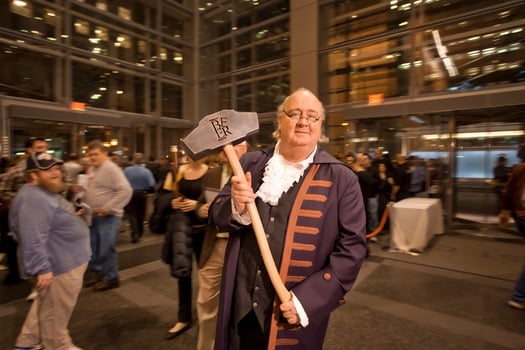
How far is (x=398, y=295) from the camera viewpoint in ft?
13.0

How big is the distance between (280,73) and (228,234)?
33.1ft

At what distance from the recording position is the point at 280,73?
11.5 metres

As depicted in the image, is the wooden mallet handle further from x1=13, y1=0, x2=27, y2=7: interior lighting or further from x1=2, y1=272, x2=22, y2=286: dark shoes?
x1=13, y1=0, x2=27, y2=7: interior lighting

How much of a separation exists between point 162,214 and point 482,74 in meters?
7.66

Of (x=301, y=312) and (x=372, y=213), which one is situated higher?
(x=301, y=312)

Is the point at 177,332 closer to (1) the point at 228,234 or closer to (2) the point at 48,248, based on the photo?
(2) the point at 48,248

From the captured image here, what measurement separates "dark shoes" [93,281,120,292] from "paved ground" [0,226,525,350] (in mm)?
90

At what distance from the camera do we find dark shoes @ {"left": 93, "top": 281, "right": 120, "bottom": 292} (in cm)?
405

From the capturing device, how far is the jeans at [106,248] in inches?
161

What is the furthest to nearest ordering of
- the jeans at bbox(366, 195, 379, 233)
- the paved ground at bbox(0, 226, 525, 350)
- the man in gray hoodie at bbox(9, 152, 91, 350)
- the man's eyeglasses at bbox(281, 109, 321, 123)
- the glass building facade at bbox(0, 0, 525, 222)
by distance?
the glass building facade at bbox(0, 0, 525, 222)
the jeans at bbox(366, 195, 379, 233)
the paved ground at bbox(0, 226, 525, 350)
the man in gray hoodie at bbox(9, 152, 91, 350)
the man's eyeglasses at bbox(281, 109, 321, 123)

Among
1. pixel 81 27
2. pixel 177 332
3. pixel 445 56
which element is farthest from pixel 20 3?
pixel 445 56

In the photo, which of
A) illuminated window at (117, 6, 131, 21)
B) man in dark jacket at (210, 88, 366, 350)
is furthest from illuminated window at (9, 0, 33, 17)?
man in dark jacket at (210, 88, 366, 350)

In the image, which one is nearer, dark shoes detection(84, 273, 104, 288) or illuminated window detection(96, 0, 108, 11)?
dark shoes detection(84, 273, 104, 288)

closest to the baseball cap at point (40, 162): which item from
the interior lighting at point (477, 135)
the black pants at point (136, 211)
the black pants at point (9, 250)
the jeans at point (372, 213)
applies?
the black pants at point (9, 250)
